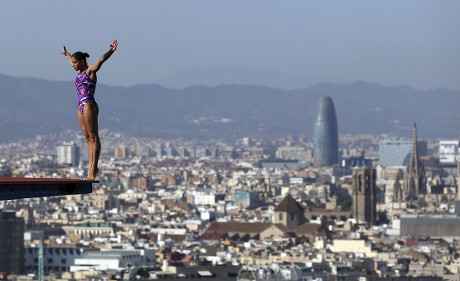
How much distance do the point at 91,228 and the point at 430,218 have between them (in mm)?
17156

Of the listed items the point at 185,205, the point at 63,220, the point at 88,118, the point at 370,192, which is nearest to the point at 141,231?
the point at 63,220

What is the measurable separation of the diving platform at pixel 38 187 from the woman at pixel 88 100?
0.36ft

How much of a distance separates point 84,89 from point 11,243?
239ft

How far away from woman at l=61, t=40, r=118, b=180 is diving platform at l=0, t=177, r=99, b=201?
110 millimetres

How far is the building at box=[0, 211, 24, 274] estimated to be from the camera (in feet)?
262

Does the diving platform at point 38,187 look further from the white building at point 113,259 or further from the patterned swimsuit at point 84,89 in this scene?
the white building at point 113,259

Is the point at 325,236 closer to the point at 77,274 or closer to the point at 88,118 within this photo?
the point at 77,274

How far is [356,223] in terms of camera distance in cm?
11081

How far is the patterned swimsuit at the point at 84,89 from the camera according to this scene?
10201 millimetres

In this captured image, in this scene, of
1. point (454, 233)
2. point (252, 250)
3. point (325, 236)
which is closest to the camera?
point (252, 250)

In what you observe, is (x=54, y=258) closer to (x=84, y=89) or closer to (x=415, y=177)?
(x=415, y=177)

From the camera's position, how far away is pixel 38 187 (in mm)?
10328

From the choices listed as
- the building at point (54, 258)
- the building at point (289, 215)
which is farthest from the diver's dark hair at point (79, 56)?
the building at point (289, 215)

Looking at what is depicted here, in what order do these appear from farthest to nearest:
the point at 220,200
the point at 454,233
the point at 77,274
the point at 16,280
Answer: the point at 220,200 < the point at 454,233 < the point at 77,274 < the point at 16,280
